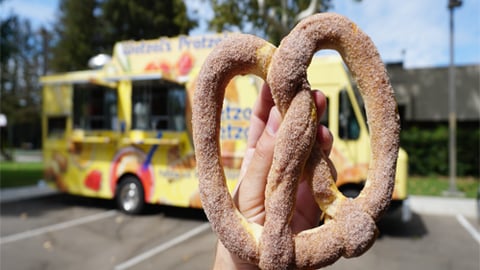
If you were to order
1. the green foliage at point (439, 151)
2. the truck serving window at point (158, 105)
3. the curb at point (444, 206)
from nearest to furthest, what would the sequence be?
the truck serving window at point (158, 105)
the curb at point (444, 206)
the green foliage at point (439, 151)

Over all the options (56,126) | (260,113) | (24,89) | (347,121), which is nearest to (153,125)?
(56,126)

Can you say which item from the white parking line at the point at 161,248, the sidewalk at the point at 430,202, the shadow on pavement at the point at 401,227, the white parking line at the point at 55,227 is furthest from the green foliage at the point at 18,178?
the shadow on pavement at the point at 401,227

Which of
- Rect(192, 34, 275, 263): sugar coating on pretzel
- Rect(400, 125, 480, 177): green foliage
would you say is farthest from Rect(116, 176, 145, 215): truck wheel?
Rect(400, 125, 480, 177): green foliage

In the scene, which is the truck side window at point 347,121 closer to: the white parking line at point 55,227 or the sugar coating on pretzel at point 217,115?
the white parking line at point 55,227

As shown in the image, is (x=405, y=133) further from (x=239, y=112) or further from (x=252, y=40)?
(x=252, y=40)

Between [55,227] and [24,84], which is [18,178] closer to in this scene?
[55,227]
